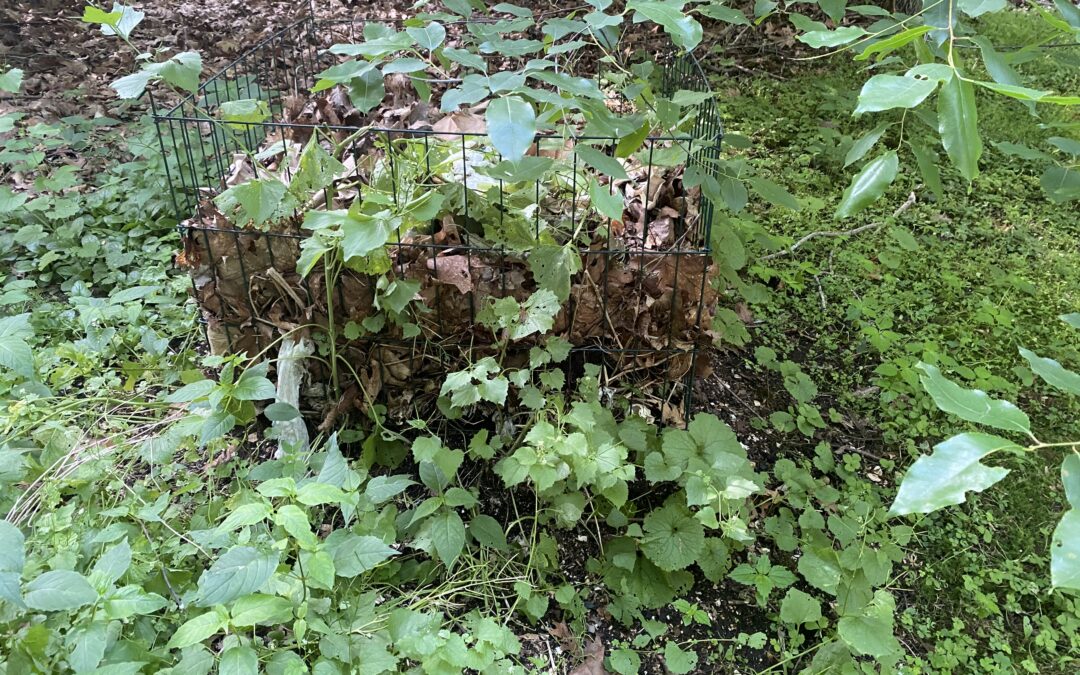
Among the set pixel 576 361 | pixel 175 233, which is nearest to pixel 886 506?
pixel 576 361

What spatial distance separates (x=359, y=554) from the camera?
1.41 meters

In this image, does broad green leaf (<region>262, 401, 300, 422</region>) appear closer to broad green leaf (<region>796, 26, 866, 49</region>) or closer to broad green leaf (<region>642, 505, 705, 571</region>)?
broad green leaf (<region>642, 505, 705, 571</region>)

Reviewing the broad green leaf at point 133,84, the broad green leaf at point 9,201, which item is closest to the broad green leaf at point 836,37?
the broad green leaf at point 133,84

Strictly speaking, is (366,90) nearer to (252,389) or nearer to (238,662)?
(252,389)

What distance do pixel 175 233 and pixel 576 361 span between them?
210cm

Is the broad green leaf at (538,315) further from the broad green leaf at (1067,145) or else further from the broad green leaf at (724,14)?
the broad green leaf at (1067,145)

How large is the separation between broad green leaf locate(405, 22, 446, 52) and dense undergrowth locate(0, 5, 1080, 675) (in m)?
0.86

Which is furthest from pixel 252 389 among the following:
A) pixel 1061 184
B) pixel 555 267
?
pixel 1061 184

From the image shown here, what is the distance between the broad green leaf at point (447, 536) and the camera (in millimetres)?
1674

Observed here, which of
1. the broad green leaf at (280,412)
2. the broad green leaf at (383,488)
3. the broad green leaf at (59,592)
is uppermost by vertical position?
the broad green leaf at (59,592)

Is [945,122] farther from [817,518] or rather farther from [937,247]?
[937,247]

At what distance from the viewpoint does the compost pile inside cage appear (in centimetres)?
195

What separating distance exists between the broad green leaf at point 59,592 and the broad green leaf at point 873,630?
153 centimetres

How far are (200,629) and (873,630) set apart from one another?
1.42m
